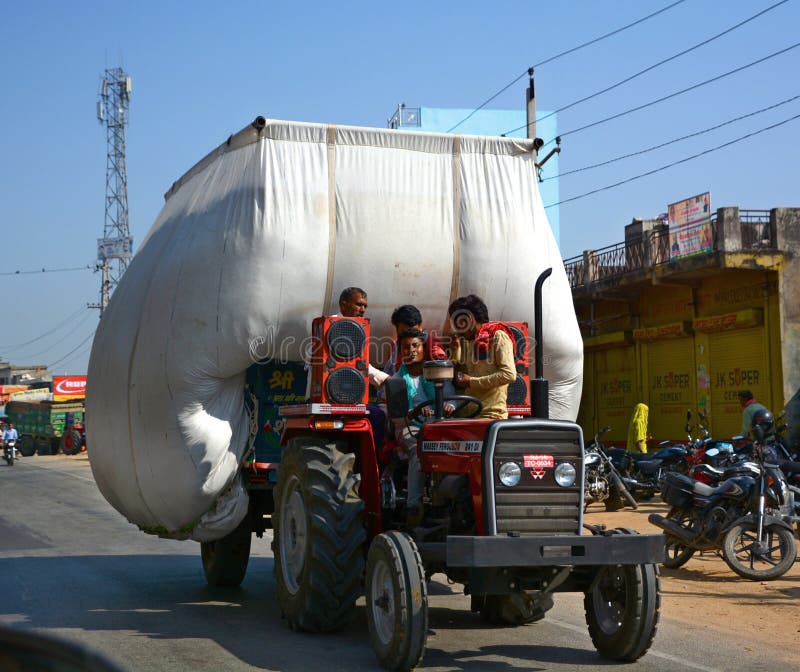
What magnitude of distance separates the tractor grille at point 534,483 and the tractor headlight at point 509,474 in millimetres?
22

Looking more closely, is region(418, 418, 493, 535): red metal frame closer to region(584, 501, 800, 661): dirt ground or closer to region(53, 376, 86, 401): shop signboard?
region(584, 501, 800, 661): dirt ground

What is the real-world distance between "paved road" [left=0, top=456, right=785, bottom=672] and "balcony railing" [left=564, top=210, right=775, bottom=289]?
1552cm

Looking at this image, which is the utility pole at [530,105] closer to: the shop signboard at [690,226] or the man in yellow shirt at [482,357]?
the shop signboard at [690,226]

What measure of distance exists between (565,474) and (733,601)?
3776 millimetres

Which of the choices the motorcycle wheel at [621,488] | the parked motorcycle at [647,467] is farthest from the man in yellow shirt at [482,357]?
the parked motorcycle at [647,467]

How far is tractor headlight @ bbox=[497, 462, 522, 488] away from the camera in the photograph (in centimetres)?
639

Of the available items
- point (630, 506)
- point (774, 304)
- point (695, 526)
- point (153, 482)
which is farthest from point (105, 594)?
point (774, 304)

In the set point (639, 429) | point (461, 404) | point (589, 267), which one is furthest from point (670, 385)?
point (461, 404)

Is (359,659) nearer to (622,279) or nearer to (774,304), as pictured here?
(774,304)

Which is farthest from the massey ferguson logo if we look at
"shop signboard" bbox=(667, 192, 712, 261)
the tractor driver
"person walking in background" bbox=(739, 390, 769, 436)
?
the tractor driver

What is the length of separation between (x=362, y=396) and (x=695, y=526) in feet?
15.5

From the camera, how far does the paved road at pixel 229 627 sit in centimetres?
666

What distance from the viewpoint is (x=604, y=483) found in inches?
664

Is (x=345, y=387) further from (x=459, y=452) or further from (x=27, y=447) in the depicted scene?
(x=27, y=447)
